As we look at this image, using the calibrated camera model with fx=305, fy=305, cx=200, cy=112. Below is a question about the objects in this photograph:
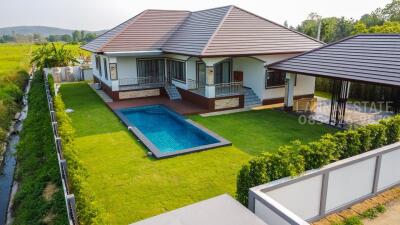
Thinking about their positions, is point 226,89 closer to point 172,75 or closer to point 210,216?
point 172,75

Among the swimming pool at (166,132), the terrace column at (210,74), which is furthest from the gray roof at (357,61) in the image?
the swimming pool at (166,132)

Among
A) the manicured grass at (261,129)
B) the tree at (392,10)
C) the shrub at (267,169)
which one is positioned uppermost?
the tree at (392,10)

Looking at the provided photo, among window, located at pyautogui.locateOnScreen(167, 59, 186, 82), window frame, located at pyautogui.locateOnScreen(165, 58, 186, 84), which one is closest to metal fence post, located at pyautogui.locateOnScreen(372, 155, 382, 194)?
window frame, located at pyautogui.locateOnScreen(165, 58, 186, 84)

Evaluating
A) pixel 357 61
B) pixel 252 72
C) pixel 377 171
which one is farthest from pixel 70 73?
pixel 377 171

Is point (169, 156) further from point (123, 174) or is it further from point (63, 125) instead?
point (63, 125)

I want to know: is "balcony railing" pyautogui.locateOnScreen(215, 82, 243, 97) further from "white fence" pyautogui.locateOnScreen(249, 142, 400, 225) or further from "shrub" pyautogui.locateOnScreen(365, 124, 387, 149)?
"white fence" pyautogui.locateOnScreen(249, 142, 400, 225)

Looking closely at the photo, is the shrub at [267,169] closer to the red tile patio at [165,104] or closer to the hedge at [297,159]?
the hedge at [297,159]
